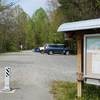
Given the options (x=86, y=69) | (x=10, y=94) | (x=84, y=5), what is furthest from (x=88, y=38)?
(x=84, y=5)

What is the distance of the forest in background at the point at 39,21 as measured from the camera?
182ft

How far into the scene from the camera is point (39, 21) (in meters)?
124

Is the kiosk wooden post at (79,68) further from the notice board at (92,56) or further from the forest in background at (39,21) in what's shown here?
the forest in background at (39,21)

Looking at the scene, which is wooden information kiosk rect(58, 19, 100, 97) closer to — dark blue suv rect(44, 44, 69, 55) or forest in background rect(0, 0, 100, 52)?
forest in background rect(0, 0, 100, 52)

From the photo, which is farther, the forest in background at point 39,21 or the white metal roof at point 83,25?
the forest in background at point 39,21

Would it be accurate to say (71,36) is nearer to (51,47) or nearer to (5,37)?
(51,47)

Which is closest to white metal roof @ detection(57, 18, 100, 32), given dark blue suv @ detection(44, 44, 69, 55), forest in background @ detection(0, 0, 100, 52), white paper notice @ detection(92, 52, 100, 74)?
white paper notice @ detection(92, 52, 100, 74)

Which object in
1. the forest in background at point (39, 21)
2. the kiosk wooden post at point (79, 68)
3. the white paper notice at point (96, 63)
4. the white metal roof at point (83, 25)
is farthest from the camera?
the forest in background at point (39, 21)

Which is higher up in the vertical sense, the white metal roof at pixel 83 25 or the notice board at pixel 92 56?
the white metal roof at pixel 83 25

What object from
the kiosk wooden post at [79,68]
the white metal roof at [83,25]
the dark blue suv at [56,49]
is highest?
the white metal roof at [83,25]

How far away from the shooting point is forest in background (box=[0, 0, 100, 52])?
55.5 meters

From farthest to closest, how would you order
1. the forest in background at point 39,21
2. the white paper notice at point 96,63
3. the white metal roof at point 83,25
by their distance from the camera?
the forest in background at point 39,21, the white paper notice at point 96,63, the white metal roof at point 83,25

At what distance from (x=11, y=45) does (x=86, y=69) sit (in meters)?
84.9

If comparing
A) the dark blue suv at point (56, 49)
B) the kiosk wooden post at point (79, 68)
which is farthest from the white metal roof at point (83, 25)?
the dark blue suv at point (56, 49)
